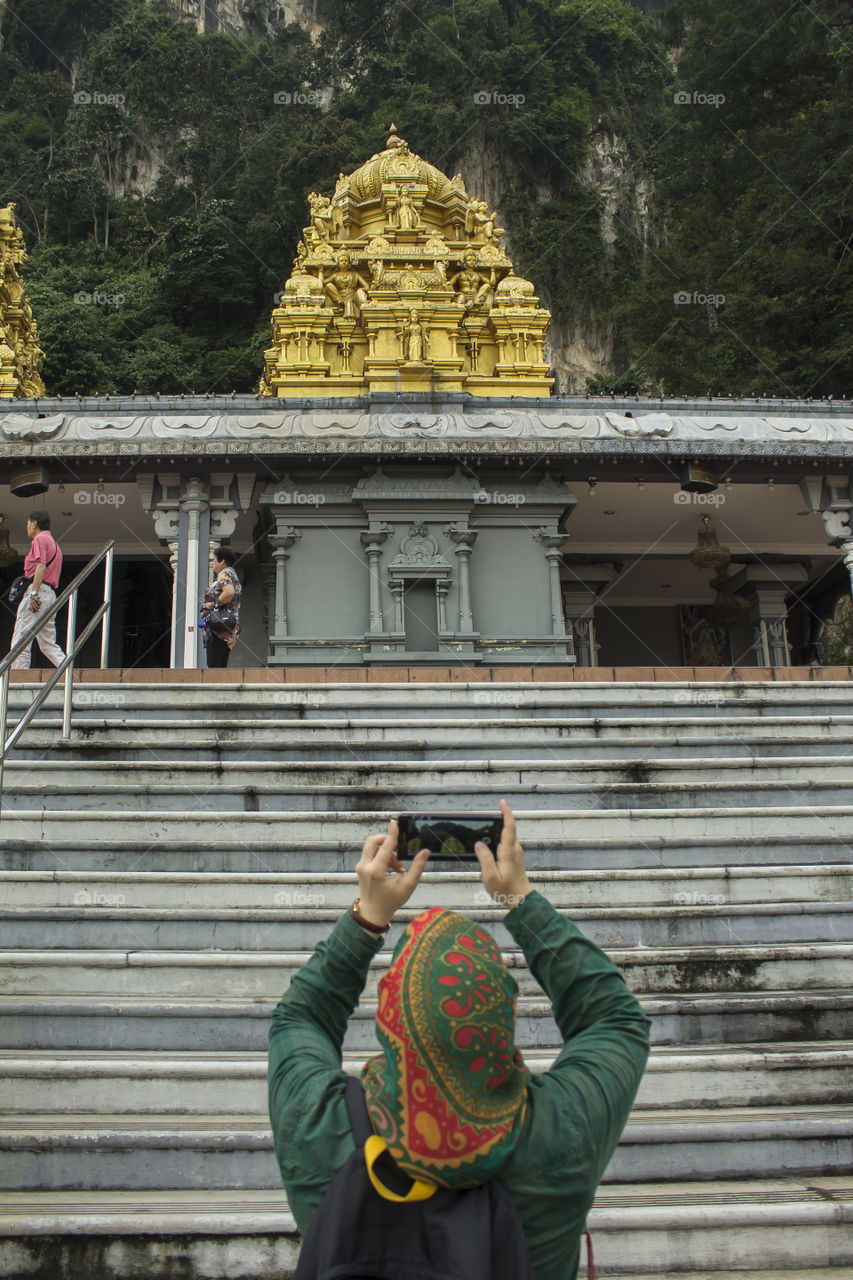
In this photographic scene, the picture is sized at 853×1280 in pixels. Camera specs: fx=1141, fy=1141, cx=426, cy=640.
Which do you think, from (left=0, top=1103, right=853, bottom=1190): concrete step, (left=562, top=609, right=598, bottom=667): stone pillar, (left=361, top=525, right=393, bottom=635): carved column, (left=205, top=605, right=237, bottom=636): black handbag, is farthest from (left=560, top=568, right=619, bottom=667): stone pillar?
(left=0, top=1103, right=853, bottom=1190): concrete step

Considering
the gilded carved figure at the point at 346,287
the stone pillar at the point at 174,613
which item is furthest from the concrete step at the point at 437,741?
the gilded carved figure at the point at 346,287

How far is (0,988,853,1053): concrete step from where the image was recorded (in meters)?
4.55

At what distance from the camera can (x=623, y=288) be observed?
145 feet

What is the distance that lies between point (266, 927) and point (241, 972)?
386 mm

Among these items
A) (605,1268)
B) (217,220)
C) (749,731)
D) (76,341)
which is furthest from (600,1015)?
(217,220)

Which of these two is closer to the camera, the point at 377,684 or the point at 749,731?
the point at 749,731

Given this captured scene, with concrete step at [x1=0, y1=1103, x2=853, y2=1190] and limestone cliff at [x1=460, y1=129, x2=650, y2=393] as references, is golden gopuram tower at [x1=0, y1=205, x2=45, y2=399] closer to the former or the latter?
concrete step at [x1=0, y1=1103, x2=853, y2=1190]

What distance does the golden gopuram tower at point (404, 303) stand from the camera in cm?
1504

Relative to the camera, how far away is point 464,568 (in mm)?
13164

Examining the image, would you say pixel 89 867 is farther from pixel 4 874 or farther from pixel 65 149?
pixel 65 149

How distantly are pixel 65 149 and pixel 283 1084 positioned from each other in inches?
2161

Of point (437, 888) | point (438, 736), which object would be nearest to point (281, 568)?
point (438, 736)

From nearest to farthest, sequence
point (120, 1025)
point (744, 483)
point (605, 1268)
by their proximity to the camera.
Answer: point (605, 1268), point (120, 1025), point (744, 483)

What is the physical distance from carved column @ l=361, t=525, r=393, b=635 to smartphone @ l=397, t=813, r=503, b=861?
10.9 meters
